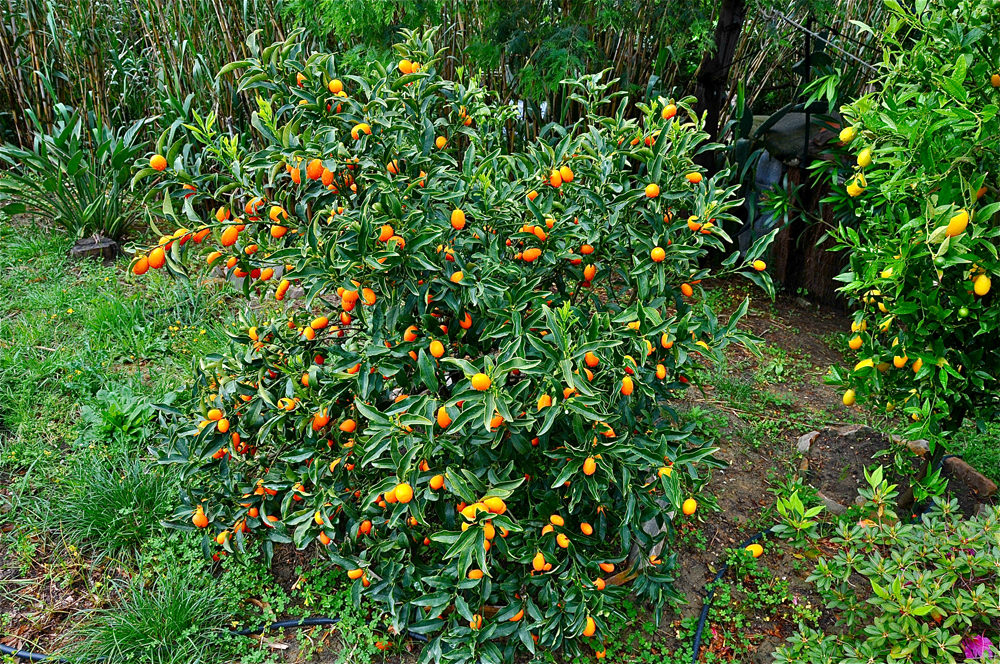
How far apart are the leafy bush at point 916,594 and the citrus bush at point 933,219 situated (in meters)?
0.36

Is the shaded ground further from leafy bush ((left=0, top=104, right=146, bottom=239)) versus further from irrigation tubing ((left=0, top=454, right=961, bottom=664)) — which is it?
leafy bush ((left=0, top=104, right=146, bottom=239))

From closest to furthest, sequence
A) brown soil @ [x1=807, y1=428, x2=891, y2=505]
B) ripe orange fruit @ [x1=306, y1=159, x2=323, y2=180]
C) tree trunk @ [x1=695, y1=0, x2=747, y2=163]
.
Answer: ripe orange fruit @ [x1=306, y1=159, x2=323, y2=180] → brown soil @ [x1=807, y1=428, x2=891, y2=505] → tree trunk @ [x1=695, y1=0, x2=747, y2=163]

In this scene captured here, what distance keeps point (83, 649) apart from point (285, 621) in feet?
1.63

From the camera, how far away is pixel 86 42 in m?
4.43

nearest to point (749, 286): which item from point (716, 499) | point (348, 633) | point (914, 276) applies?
point (716, 499)

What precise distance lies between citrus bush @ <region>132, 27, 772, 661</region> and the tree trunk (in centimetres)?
168

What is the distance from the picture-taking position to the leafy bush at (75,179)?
12.2 feet

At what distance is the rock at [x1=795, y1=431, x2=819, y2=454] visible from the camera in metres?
2.68

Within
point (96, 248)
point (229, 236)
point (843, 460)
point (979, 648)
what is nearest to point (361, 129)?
point (229, 236)

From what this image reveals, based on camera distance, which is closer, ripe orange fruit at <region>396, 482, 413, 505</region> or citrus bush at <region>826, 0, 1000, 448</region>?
ripe orange fruit at <region>396, 482, 413, 505</region>

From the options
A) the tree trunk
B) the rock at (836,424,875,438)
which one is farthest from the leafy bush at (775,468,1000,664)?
the tree trunk

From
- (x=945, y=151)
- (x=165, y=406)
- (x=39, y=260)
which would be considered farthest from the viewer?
(x=39, y=260)

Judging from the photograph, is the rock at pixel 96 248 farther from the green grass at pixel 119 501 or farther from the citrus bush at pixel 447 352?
the citrus bush at pixel 447 352

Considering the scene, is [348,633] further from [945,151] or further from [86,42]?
[86,42]
